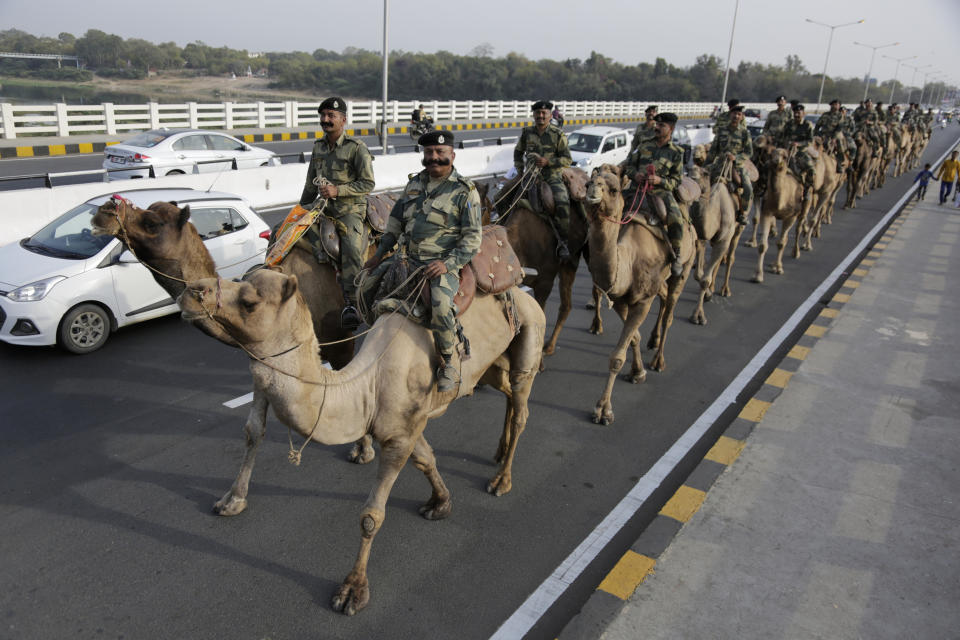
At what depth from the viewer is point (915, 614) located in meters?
4.62

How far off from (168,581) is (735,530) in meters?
4.28

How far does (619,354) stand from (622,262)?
100 cm

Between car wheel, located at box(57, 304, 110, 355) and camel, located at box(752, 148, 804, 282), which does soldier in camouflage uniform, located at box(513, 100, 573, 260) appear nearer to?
car wheel, located at box(57, 304, 110, 355)

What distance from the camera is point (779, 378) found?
8.49 m

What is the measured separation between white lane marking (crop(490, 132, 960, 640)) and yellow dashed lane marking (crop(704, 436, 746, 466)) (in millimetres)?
225

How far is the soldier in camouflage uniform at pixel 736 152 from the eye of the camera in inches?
447

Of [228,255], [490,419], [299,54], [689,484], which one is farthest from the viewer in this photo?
[299,54]

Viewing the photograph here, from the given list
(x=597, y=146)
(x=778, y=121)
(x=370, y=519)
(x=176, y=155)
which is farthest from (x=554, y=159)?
(x=597, y=146)

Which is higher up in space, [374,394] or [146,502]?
[374,394]

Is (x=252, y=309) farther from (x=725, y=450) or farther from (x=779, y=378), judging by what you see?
(x=779, y=378)

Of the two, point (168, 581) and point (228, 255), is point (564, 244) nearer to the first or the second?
point (228, 255)

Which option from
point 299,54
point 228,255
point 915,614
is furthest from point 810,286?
point 299,54

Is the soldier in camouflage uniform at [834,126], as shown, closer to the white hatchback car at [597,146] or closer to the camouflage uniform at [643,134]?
the white hatchback car at [597,146]

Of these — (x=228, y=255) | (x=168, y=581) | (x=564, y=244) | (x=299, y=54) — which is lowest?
(x=168, y=581)
